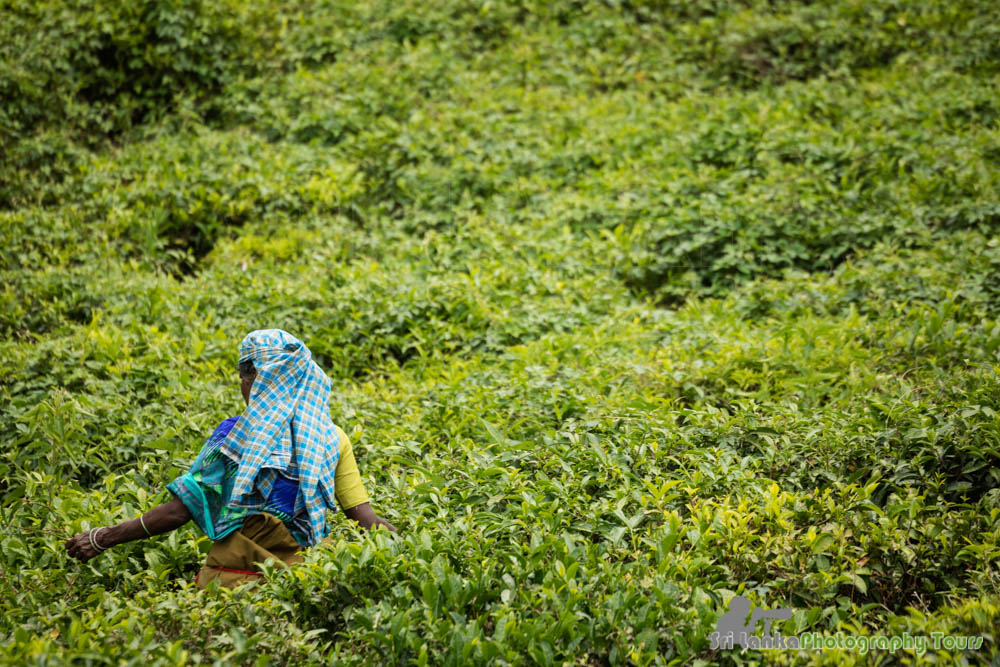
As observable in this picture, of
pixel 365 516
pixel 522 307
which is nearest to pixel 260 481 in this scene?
pixel 365 516

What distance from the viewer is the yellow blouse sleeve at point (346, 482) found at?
319 centimetres

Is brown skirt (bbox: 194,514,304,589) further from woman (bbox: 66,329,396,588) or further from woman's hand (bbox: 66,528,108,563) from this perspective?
woman's hand (bbox: 66,528,108,563)

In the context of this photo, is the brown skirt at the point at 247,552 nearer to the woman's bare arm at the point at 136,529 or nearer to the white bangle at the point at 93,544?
the woman's bare arm at the point at 136,529

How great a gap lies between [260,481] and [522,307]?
3.34 meters

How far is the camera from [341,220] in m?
7.65

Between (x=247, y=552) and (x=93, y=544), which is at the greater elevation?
(x=93, y=544)

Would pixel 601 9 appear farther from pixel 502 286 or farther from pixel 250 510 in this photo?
pixel 250 510

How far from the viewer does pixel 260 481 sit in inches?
117

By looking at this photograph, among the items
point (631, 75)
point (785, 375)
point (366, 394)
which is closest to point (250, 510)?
point (366, 394)

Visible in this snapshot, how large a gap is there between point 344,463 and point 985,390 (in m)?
3.18

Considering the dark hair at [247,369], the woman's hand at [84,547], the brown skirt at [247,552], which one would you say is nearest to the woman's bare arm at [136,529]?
the woman's hand at [84,547]

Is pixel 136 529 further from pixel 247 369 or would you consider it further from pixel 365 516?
Result: pixel 365 516

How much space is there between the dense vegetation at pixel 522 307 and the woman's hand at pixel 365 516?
18 centimetres

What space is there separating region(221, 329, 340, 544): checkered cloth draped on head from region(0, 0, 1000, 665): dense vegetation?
35 centimetres
